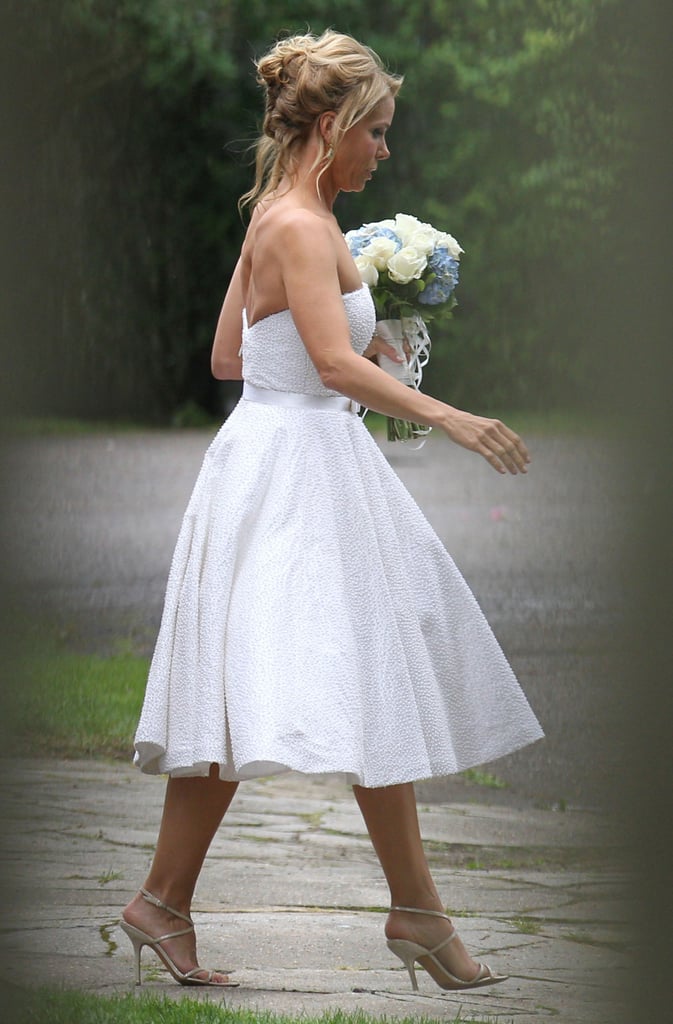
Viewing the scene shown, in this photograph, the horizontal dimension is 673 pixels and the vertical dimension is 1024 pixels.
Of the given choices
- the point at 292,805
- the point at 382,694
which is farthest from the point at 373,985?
the point at 292,805

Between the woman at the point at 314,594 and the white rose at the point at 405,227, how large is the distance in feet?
0.60

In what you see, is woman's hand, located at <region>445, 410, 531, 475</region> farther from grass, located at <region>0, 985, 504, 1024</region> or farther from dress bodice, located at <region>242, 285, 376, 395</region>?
grass, located at <region>0, 985, 504, 1024</region>

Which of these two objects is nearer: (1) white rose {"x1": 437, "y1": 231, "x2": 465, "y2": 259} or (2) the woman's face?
(2) the woman's face

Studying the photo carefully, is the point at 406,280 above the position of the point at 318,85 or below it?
below

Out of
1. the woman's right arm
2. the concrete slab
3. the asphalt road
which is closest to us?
the asphalt road

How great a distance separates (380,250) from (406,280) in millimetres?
57

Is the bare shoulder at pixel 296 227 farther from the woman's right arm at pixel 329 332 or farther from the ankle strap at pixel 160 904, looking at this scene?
the ankle strap at pixel 160 904

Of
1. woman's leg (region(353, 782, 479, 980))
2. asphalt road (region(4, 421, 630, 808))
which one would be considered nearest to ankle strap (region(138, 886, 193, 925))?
woman's leg (region(353, 782, 479, 980))

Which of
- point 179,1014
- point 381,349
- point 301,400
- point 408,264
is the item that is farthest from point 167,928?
point 408,264

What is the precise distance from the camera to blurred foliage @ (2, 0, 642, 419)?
2.35ft

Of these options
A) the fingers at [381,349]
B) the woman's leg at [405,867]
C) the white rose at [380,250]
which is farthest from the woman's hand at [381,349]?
the woman's leg at [405,867]

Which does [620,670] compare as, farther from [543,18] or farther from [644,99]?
[543,18]

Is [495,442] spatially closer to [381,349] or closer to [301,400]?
[301,400]

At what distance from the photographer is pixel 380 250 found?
1.95 m
